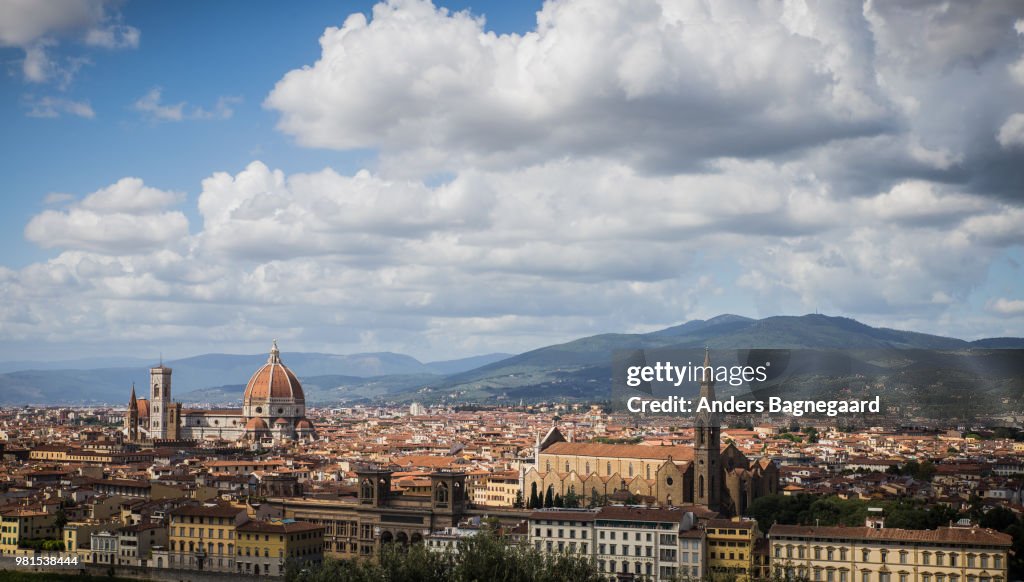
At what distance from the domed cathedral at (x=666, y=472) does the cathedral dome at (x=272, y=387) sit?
57906mm

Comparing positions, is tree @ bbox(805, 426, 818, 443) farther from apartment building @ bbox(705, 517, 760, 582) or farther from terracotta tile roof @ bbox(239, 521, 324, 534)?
terracotta tile roof @ bbox(239, 521, 324, 534)

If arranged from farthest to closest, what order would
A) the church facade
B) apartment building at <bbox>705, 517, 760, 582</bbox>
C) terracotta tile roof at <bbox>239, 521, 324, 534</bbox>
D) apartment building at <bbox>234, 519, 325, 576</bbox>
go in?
the church facade
terracotta tile roof at <bbox>239, 521, 324, 534</bbox>
apartment building at <bbox>234, 519, 325, 576</bbox>
apartment building at <bbox>705, 517, 760, 582</bbox>

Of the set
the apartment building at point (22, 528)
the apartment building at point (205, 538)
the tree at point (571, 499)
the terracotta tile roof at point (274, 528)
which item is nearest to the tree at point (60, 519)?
the apartment building at point (22, 528)

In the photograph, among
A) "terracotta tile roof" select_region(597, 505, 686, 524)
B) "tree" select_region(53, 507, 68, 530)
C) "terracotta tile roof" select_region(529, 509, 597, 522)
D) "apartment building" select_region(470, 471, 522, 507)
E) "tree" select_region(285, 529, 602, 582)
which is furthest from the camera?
"apartment building" select_region(470, 471, 522, 507)

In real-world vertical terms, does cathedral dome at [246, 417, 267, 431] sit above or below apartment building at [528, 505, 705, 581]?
above

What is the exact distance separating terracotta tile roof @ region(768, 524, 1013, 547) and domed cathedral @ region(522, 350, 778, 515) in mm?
14376

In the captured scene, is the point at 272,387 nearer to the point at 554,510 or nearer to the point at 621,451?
the point at 621,451

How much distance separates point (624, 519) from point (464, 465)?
38.7 metres

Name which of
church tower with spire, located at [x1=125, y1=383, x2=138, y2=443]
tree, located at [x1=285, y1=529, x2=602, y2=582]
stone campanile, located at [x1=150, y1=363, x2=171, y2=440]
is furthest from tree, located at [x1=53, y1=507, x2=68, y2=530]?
stone campanile, located at [x1=150, y1=363, x2=171, y2=440]

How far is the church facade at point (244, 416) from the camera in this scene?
125m

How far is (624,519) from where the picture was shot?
4694 centimetres

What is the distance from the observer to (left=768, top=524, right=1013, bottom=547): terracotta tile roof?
139 ft

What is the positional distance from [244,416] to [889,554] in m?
91.8

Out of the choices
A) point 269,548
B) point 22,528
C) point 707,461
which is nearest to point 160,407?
point 22,528
